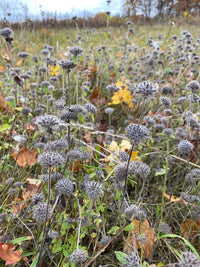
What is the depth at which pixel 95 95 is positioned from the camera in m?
2.92

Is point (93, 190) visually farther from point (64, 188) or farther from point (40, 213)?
point (40, 213)

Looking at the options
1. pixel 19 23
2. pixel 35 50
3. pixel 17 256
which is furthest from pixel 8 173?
pixel 35 50

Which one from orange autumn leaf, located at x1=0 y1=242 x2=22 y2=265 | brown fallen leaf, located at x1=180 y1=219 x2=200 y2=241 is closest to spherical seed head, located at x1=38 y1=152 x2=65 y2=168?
orange autumn leaf, located at x1=0 y1=242 x2=22 y2=265

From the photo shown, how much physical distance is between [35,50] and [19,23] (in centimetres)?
121

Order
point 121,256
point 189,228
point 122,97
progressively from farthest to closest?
point 122,97 < point 189,228 < point 121,256

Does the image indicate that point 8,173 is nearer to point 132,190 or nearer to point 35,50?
point 132,190

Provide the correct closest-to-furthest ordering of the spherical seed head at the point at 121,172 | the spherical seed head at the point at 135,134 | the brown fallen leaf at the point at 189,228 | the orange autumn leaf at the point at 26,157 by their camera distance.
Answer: the spherical seed head at the point at 135,134, the spherical seed head at the point at 121,172, the brown fallen leaf at the point at 189,228, the orange autumn leaf at the point at 26,157

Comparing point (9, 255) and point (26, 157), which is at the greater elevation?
point (26, 157)

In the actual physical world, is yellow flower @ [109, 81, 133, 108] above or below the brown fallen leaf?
above

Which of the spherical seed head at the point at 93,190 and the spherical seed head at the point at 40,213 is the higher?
the spherical seed head at the point at 93,190

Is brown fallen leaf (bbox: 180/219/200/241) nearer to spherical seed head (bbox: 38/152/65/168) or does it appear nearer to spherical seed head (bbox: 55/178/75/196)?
spherical seed head (bbox: 55/178/75/196)

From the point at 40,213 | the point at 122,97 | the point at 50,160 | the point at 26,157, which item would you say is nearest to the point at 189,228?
the point at 40,213

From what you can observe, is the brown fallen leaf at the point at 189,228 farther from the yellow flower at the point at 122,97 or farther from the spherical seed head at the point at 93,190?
the yellow flower at the point at 122,97

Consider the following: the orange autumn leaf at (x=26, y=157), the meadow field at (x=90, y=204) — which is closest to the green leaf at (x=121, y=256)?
the meadow field at (x=90, y=204)
